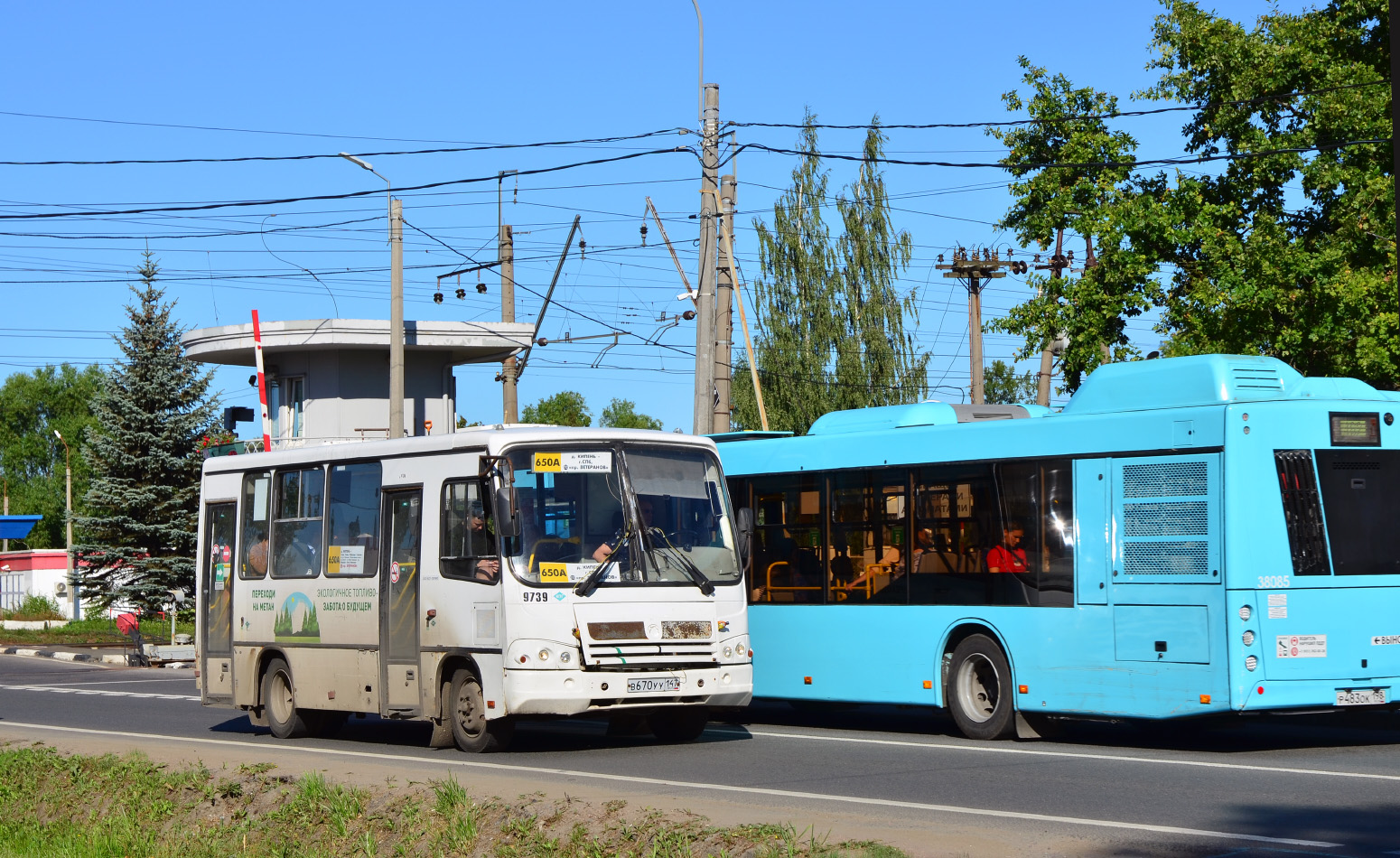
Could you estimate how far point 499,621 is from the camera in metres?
14.3

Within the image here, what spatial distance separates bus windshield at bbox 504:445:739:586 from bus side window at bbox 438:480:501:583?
352 mm

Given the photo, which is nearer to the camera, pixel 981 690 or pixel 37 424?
pixel 981 690

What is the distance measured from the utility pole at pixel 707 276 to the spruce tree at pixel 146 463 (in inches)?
765

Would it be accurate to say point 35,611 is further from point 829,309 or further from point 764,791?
point 764,791

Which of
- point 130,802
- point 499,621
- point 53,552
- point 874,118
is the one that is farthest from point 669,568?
point 53,552

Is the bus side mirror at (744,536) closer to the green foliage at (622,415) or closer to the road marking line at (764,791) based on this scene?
the road marking line at (764,791)

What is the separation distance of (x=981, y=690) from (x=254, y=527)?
8.05 m

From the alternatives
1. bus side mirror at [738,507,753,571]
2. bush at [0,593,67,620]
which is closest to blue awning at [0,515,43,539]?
bush at [0,593,67,620]

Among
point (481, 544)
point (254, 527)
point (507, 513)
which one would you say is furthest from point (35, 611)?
point (507, 513)

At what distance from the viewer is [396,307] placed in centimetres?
3038

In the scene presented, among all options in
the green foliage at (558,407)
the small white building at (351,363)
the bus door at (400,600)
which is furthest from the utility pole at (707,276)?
the green foliage at (558,407)

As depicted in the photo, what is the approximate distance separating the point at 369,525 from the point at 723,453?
433cm

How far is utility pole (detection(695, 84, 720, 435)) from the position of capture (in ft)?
80.0

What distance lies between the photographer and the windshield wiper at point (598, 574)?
14.3 meters
